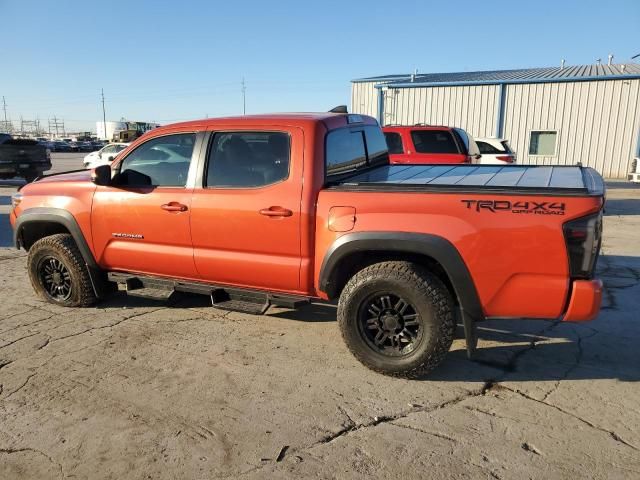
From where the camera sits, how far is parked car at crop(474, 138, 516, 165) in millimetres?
12445

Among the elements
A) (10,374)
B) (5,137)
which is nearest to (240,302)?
(10,374)

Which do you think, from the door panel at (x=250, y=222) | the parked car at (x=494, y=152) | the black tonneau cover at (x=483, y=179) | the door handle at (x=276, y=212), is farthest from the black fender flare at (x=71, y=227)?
the parked car at (x=494, y=152)

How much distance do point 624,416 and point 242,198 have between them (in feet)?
9.91

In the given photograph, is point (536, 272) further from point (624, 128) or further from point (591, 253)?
point (624, 128)

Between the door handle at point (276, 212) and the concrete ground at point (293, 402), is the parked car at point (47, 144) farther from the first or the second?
Answer: the door handle at point (276, 212)

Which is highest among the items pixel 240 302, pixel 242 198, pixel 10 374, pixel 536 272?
pixel 242 198

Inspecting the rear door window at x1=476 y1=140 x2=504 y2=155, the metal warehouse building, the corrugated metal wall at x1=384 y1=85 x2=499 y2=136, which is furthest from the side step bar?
the corrugated metal wall at x1=384 y1=85 x2=499 y2=136

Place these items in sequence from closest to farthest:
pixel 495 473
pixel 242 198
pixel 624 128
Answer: pixel 495 473
pixel 242 198
pixel 624 128

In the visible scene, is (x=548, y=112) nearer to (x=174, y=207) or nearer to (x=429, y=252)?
(x=429, y=252)

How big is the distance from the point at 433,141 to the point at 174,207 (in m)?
7.35

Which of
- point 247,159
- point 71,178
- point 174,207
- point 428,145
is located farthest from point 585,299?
point 428,145

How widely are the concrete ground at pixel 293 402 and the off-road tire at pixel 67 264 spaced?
0.66 feet

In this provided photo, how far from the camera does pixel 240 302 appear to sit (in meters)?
4.23

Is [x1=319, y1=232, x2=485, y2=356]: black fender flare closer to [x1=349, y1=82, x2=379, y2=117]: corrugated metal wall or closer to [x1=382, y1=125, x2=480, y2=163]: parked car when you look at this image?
[x1=382, y1=125, x2=480, y2=163]: parked car
